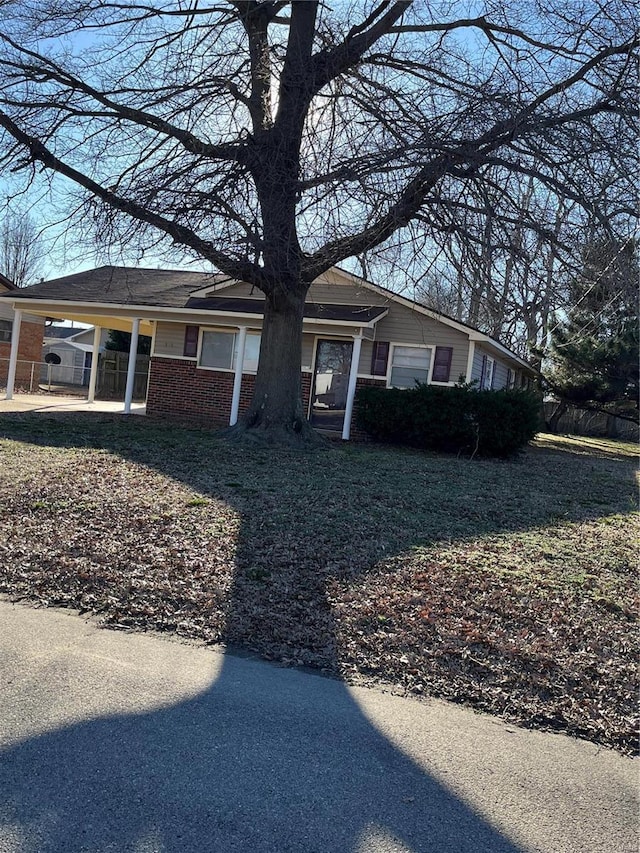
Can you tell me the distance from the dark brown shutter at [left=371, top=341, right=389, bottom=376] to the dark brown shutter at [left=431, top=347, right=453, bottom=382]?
117 cm

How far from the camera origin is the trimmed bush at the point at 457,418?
1331cm

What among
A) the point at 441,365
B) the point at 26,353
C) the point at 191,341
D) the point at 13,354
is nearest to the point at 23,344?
the point at 26,353

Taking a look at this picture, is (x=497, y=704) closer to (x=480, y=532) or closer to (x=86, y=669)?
(x=86, y=669)

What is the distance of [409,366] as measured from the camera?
666 inches

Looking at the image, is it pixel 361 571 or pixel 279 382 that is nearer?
pixel 361 571

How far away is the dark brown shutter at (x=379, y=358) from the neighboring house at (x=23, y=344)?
14.3 m

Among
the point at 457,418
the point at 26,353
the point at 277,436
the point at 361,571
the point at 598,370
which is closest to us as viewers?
the point at 361,571

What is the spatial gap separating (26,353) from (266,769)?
25950mm

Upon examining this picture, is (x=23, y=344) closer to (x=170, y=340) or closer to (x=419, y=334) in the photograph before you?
(x=170, y=340)

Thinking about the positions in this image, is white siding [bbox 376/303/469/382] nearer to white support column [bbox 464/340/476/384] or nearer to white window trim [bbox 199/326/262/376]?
white support column [bbox 464/340/476/384]

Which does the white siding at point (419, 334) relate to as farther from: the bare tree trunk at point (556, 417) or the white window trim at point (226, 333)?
the bare tree trunk at point (556, 417)

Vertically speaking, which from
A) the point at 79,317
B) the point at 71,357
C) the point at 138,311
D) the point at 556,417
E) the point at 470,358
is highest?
the point at 138,311

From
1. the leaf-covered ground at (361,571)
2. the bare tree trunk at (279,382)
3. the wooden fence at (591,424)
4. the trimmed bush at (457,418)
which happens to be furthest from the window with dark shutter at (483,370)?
the wooden fence at (591,424)

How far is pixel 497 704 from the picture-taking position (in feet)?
13.0
